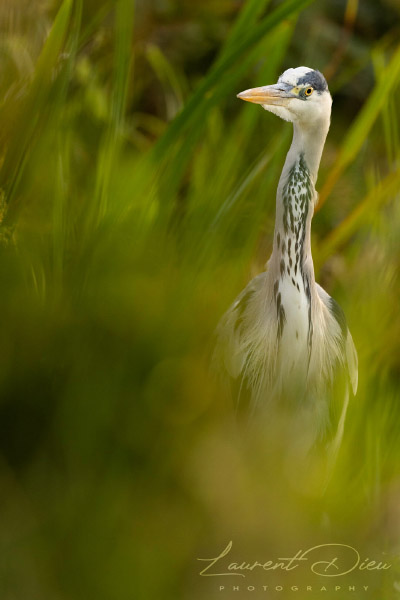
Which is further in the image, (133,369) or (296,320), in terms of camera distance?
(296,320)

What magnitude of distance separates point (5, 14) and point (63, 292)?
175 millimetres

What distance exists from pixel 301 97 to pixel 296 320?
7.2 inches

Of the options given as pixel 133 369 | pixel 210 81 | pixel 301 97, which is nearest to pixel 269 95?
pixel 301 97

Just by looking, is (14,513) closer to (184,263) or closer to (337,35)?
(184,263)

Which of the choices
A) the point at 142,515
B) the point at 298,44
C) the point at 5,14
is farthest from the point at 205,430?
the point at 298,44

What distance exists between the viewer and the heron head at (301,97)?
51cm

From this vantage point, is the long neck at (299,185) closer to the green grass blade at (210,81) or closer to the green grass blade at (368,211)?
the green grass blade at (368,211)

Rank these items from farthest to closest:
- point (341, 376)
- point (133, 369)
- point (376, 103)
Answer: point (341, 376) < point (376, 103) < point (133, 369)

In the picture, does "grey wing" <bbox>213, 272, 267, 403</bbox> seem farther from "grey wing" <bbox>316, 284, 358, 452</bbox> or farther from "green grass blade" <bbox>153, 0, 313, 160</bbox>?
"green grass blade" <bbox>153, 0, 313, 160</bbox>

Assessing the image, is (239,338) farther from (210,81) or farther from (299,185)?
(210,81)

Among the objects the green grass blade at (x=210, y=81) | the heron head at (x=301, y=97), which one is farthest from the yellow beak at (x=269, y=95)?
the green grass blade at (x=210, y=81)

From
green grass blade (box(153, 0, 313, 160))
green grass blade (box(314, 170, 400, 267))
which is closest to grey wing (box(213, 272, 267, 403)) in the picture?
green grass blade (box(314, 170, 400, 267))

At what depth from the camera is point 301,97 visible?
522 mm

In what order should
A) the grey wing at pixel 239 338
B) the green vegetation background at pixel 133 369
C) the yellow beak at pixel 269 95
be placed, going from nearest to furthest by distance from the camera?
the green vegetation background at pixel 133 369 → the yellow beak at pixel 269 95 → the grey wing at pixel 239 338
